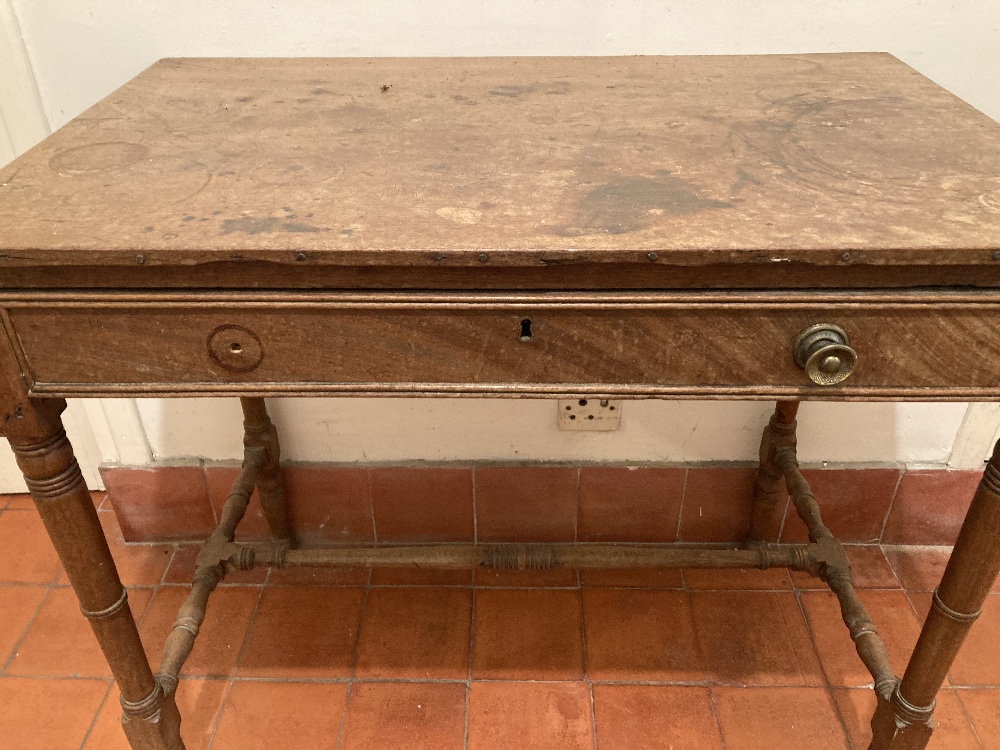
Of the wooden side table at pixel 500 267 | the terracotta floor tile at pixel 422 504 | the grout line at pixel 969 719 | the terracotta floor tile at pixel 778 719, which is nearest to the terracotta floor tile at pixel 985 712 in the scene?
the grout line at pixel 969 719

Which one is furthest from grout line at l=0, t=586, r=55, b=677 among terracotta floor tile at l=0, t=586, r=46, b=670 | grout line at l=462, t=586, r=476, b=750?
Answer: grout line at l=462, t=586, r=476, b=750

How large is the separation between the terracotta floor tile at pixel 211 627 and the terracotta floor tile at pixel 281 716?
0.08 meters

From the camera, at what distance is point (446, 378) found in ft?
3.10

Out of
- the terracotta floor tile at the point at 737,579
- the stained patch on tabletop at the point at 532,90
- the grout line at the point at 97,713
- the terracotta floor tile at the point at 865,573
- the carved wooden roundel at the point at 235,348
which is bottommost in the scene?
the terracotta floor tile at the point at 865,573

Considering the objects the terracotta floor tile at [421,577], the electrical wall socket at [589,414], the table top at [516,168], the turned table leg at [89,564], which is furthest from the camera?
the terracotta floor tile at [421,577]

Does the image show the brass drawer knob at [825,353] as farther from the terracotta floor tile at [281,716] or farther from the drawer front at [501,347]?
the terracotta floor tile at [281,716]

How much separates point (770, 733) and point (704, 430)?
23.4 inches

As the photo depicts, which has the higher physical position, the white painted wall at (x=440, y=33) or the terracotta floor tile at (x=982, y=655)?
the white painted wall at (x=440, y=33)

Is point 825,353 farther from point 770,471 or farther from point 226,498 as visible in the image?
point 226,498

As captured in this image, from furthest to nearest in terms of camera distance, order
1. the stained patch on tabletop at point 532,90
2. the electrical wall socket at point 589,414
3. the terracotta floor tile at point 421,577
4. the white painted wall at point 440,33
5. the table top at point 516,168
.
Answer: the terracotta floor tile at point 421,577 < the electrical wall socket at point 589,414 < the white painted wall at point 440,33 < the stained patch on tabletop at point 532,90 < the table top at point 516,168

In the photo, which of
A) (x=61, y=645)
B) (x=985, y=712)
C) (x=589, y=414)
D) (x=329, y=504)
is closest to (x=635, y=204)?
(x=589, y=414)

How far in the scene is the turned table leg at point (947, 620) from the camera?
1.05 metres

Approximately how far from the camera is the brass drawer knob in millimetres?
884

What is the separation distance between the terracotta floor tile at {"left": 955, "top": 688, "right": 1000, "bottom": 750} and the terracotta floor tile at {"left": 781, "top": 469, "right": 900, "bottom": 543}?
0.39 metres
